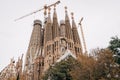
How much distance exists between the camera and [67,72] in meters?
29.1

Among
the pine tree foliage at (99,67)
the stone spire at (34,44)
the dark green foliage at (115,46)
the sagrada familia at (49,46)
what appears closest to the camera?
the pine tree foliage at (99,67)

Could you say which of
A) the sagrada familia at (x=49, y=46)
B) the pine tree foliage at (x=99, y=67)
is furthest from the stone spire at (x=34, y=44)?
the pine tree foliage at (x=99, y=67)

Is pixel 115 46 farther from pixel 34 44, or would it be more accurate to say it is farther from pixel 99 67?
pixel 34 44

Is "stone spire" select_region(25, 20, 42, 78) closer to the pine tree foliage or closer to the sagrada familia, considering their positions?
the sagrada familia

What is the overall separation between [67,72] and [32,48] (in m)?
38.6

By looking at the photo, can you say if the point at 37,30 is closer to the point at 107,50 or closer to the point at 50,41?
the point at 50,41

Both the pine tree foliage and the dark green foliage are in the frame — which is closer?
the pine tree foliage

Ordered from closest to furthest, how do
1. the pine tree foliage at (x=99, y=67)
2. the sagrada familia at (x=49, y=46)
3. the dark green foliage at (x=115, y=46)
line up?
the pine tree foliage at (x=99, y=67) → the dark green foliage at (x=115, y=46) → the sagrada familia at (x=49, y=46)

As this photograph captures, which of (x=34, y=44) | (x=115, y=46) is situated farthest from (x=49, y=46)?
(x=115, y=46)

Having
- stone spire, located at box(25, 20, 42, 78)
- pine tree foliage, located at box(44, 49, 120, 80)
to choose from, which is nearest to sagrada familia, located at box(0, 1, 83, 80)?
stone spire, located at box(25, 20, 42, 78)

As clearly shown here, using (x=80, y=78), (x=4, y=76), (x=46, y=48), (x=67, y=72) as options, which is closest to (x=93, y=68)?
(x=80, y=78)

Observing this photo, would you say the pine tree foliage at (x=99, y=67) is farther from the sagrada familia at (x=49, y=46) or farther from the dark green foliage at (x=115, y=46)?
the sagrada familia at (x=49, y=46)

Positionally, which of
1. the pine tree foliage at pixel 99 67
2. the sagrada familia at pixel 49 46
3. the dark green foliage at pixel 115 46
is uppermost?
the sagrada familia at pixel 49 46

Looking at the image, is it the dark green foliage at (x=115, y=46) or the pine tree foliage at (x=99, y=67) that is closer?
the pine tree foliage at (x=99, y=67)
